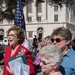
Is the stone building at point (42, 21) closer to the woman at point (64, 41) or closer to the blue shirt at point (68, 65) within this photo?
the woman at point (64, 41)

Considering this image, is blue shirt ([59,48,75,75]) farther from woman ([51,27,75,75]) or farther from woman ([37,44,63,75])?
woman ([37,44,63,75])

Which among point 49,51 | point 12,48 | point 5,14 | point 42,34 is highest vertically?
point 49,51

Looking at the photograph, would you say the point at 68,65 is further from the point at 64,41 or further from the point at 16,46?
the point at 16,46

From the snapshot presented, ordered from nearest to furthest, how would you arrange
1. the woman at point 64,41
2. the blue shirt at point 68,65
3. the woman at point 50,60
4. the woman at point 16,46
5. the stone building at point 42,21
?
the woman at point 50,60 < the blue shirt at point 68,65 < the woman at point 64,41 < the woman at point 16,46 < the stone building at point 42,21

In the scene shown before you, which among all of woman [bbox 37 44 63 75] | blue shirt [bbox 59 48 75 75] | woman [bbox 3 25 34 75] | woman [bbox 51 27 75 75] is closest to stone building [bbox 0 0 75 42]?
woman [bbox 3 25 34 75]

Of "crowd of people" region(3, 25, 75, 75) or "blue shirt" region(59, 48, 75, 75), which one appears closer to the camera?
"crowd of people" region(3, 25, 75, 75)

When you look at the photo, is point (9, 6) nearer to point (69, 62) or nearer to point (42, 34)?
point (69, 62)

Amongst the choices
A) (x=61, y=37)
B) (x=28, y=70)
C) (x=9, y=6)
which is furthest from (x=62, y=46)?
(x=9, y=6)

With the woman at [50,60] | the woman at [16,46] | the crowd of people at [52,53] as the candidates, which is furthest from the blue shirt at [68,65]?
the woman at [16,46]

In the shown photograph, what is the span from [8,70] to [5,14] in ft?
77.1

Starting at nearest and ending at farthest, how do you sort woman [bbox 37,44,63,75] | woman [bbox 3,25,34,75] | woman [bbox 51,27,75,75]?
woman [bbox 37,44,63,75]
woman [bbox 51,27,75,75]
woman [bbox 3,25,34,75]

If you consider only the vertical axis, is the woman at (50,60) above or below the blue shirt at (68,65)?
above

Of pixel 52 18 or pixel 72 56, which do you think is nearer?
pixel 72 56

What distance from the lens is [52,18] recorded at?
285 ft
